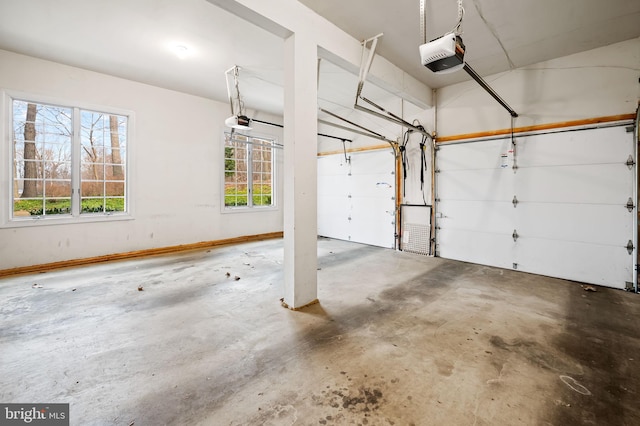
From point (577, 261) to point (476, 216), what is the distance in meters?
1.40

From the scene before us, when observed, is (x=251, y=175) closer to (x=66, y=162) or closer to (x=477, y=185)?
(x=66, y=162)

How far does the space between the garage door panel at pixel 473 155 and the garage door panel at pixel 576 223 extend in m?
0.85

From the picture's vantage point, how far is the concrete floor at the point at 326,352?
4.91 feet

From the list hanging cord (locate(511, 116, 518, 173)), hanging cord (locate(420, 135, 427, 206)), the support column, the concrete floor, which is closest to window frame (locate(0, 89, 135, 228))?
the concrete floor

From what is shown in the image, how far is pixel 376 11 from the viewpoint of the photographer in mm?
2932

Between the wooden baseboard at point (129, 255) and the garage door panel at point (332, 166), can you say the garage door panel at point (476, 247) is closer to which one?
the garage door panel at point (332, 166)

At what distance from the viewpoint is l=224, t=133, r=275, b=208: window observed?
→ 21.3 feet

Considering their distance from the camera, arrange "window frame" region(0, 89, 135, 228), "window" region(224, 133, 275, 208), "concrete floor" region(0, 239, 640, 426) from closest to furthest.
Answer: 1. "concrete floor" region(0, 239, 640, 426)
2. "window frame" region(0, 89, 135, 228)
3. "window" region(224, 133, 275, 208)

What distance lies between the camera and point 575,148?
3725 millimetres

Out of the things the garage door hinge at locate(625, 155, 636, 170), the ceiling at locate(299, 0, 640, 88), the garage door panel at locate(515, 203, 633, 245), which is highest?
the ceiling at locate(299, 0, 640, 88)

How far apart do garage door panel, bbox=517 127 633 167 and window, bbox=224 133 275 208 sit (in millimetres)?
Answer: 4863

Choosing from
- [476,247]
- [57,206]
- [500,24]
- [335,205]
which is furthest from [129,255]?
[500,24]

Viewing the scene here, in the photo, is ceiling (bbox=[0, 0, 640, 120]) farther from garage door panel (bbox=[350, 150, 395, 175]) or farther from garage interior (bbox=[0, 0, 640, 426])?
garage door panel (bbox=[350, 150, 395, 175])

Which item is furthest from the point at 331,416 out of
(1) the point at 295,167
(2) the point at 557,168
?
(2) the point at 557,168
